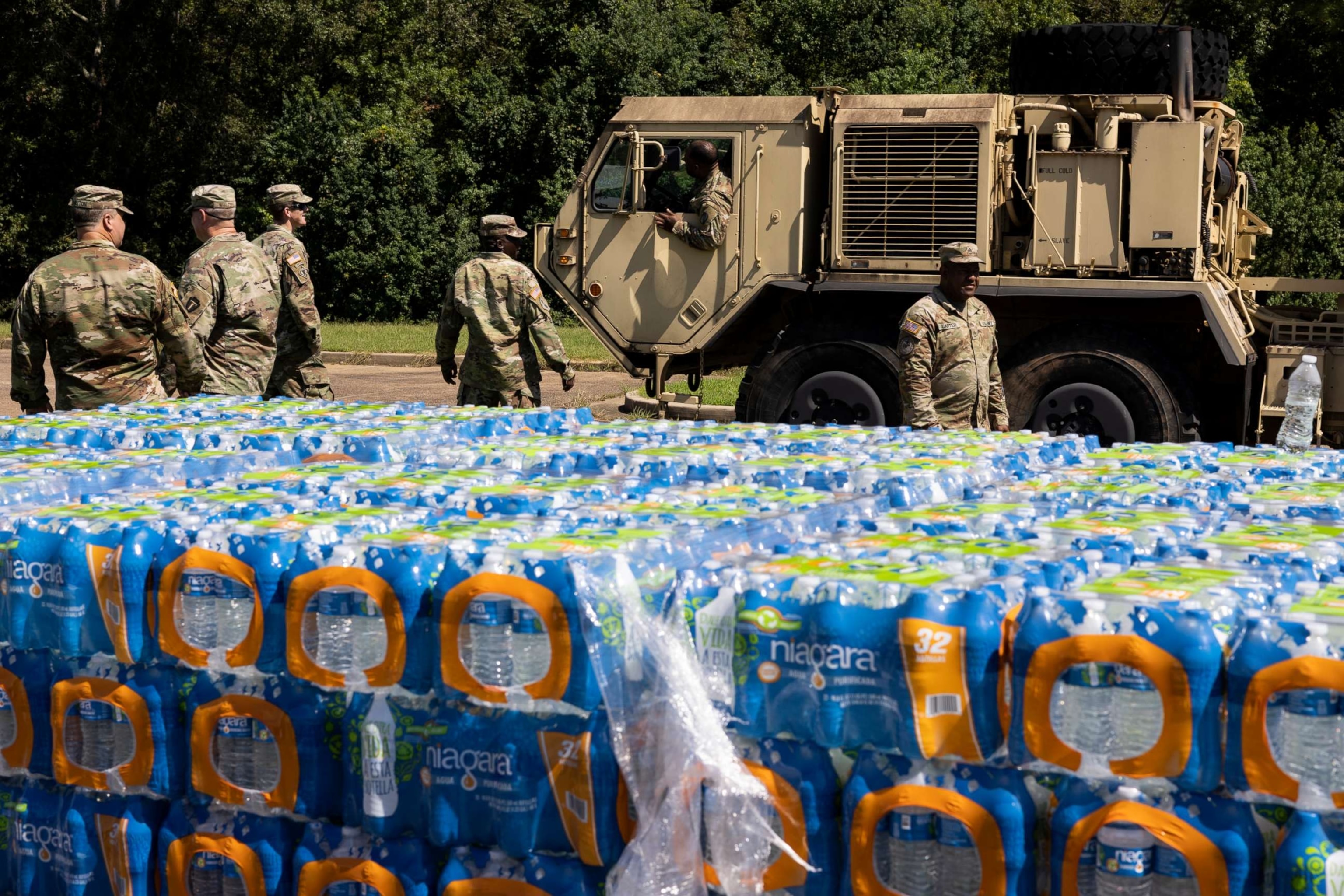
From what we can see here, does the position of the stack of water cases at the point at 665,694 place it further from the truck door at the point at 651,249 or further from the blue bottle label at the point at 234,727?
the truck door at the point at 651,249

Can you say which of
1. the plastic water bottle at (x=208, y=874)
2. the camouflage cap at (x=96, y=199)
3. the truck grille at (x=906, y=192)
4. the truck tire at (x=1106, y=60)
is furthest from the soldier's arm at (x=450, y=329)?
the plastic water bottle at (x=208, y=874)

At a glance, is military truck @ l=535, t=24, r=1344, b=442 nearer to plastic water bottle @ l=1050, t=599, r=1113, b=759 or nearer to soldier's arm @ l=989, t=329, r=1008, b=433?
soldier's arm @ l=989, t=329, r=1008, b=433

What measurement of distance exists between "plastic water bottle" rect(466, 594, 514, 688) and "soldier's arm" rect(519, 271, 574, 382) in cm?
651

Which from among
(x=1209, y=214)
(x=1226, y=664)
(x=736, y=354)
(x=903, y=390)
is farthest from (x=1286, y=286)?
(x=1226, y=664)

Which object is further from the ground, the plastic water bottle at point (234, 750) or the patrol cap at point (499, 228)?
the patrol cap at point (499, 228)

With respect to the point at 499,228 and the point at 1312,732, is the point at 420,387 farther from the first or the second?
the point at 1312,732

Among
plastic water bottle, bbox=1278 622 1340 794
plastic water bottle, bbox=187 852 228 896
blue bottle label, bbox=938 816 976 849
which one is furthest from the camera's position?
plastic water bottle, bbox=187 852 228 896

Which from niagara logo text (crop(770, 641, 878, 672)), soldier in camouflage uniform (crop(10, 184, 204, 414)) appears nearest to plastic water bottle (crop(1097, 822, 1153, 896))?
niagara logo text (crop(770, 641, 878, 672))

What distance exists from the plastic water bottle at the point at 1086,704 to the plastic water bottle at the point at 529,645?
0.91 m

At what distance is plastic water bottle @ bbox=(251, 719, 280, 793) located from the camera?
3129 millimetres

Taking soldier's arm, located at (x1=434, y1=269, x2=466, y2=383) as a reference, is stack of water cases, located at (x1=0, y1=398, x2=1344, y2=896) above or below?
A: below

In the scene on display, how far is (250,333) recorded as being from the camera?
9.09m

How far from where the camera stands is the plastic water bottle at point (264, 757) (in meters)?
3.13

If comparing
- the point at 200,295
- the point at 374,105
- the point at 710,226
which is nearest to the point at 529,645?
the point at 200,295
